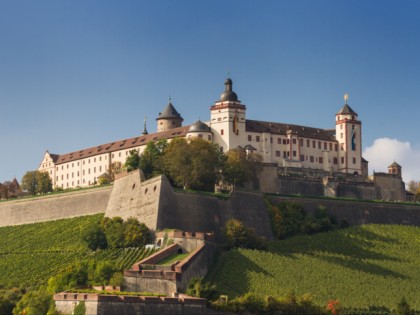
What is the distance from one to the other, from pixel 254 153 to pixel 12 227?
940 inches

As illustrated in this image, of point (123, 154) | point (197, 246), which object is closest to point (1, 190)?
point (123, 154)

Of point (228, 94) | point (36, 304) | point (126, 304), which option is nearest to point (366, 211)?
point (228, 94)

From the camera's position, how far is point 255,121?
10719 cm

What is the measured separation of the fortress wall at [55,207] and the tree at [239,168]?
1083 cm

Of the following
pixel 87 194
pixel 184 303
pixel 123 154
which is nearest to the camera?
pixel 184 303

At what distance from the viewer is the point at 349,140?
11169 centimetres

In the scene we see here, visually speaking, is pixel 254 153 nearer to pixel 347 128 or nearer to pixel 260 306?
pixel 347 128

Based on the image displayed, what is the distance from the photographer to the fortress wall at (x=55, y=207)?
94125mm

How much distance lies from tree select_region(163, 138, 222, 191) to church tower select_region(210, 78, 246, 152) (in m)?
11.6

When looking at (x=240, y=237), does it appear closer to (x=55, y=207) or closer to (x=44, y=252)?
(x=44, y=252)

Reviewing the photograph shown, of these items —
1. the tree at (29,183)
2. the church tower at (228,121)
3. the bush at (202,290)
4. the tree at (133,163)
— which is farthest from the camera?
the tree at (29,183)

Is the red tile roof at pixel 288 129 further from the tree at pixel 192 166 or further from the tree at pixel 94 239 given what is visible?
the tree at pixel 94 239

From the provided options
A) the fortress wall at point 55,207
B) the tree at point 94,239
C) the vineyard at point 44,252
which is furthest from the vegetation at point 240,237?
the fortress wall at point 55,207

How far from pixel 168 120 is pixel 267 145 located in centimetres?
1351
